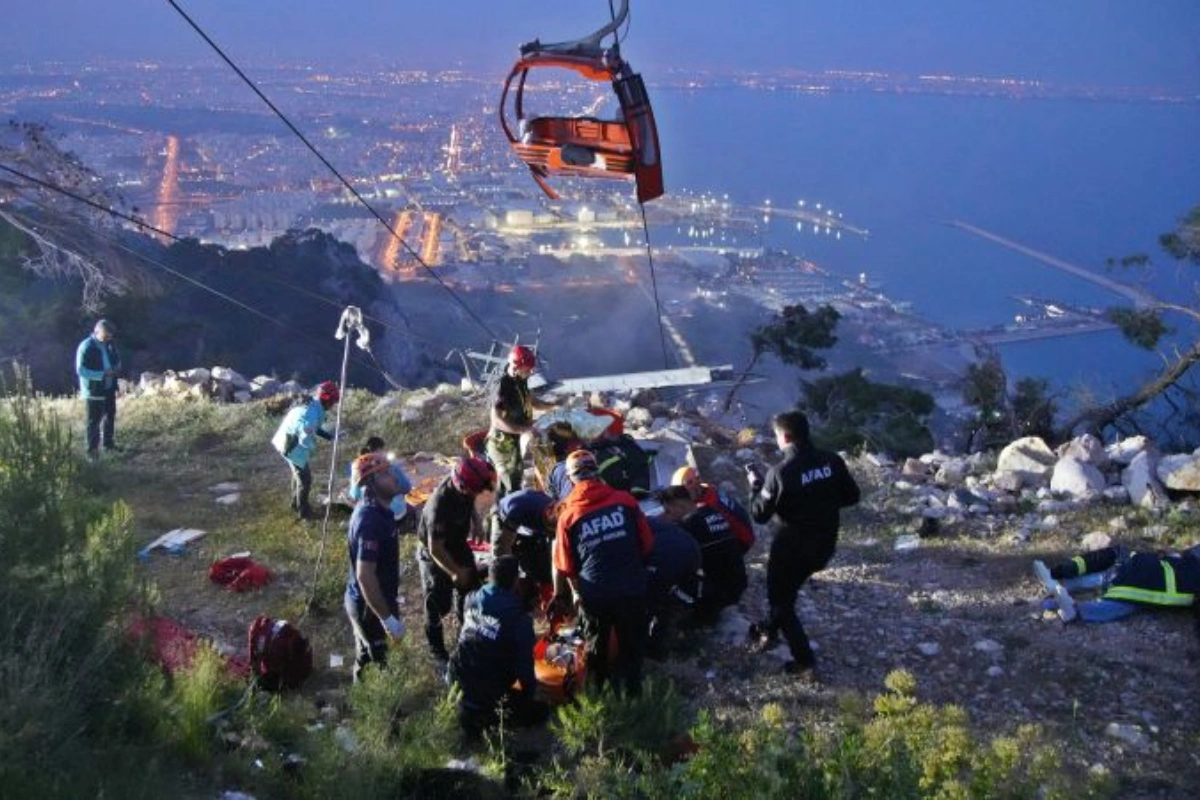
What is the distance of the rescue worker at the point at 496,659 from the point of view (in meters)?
5.28

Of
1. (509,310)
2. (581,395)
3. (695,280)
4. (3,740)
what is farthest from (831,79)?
(3,740)

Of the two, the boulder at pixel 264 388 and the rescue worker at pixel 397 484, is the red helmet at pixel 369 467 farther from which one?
the boulder at pixel 264 388

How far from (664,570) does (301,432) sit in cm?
444

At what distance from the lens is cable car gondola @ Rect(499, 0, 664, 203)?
7.74m

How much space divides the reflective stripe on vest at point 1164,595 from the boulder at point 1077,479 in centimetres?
320

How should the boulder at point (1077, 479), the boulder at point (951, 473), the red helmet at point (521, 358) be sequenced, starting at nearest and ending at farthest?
the red helmet at point (521, 358), the boulder at point (1077, 479), the boulder at point (951, 473)

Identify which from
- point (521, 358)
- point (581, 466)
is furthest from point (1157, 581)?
point (521, 358)

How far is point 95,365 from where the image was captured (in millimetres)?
11062

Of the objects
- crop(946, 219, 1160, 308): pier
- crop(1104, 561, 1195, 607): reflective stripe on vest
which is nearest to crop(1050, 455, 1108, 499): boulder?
crop(1104, 561, 1195, 607): reflective stripe on vest

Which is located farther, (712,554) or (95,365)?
(95,365)

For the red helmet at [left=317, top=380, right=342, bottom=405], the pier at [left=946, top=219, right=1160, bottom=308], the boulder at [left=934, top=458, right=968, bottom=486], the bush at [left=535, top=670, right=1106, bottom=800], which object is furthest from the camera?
the pier at [left=946, top=219, right=1160, bottom=308]

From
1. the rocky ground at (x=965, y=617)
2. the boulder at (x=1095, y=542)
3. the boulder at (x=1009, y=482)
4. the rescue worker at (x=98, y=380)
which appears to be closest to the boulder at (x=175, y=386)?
the rescue worker at (x=98, y=380)

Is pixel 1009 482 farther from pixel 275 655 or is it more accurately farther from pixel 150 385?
pixel 150 385

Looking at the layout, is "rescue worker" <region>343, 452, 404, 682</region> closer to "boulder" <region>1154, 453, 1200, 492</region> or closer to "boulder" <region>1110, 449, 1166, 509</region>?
→ "boulder" <region>1110, 449, 1166, 509</region>
